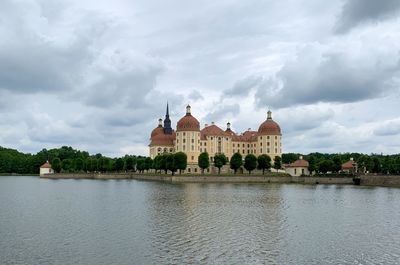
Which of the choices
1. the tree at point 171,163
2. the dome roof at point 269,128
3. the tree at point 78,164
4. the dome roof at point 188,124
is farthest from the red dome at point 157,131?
the tree at point 171,163

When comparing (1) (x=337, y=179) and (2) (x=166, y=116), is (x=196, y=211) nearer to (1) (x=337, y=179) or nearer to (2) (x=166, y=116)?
(1) (x=337, y=179)

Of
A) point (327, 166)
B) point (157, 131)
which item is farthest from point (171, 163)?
point (157, 131)

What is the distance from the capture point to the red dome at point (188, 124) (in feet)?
417

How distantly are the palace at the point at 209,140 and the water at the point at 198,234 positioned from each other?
7915 centimetres

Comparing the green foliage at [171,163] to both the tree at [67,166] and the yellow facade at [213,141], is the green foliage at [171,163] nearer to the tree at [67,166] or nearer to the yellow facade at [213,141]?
the yellow facade at [213,141]

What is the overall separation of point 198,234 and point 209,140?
105 m

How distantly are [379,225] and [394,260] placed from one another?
40.0ft

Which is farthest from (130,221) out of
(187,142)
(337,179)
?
(187,142)

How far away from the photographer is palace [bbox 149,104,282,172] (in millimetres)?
127000

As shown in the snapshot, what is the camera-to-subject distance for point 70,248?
25734 millimetres

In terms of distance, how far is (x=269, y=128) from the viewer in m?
136

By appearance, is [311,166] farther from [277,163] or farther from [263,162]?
[277,163]

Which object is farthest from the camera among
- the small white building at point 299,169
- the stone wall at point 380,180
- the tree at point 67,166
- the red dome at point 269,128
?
the tree at point 67,166

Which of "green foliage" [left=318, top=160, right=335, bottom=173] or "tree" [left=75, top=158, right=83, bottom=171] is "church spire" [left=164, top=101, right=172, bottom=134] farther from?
"green foliage" [left=318, top=160, right=335, bottom=173]
